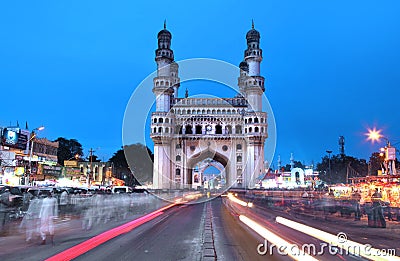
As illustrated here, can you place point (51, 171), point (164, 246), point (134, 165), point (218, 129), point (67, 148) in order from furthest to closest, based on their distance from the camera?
point (134, 165) < point (67, 148) < point (218, 129) < point (51, 171) < point (164, 246)

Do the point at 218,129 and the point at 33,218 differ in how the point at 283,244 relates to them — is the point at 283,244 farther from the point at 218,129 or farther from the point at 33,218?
the point at 218,129

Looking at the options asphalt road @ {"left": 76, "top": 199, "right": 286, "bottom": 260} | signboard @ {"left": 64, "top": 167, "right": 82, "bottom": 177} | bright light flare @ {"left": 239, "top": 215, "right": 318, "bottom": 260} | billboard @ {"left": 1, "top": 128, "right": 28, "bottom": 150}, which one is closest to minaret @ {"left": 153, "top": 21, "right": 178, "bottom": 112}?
signboard @ {"left": 64, "top": 167, "right": 82, "bottom": 177}

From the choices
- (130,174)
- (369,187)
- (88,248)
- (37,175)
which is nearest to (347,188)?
(369,187)

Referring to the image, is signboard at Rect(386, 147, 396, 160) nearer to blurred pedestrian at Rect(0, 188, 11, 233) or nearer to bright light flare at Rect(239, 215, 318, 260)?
bright light flare at Rect(239, 215, 318, 260)

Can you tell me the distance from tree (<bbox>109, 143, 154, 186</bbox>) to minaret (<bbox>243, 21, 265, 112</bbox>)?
118ft

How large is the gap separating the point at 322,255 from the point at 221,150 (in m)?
90.4

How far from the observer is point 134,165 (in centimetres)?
11938

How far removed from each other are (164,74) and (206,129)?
18.3 metres

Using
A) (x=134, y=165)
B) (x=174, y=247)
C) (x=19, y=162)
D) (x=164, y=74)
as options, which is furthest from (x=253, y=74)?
(x=174, y=247)

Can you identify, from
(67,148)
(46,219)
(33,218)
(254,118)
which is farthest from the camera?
(67,148)

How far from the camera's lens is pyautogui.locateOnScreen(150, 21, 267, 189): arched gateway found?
95375 millimetres

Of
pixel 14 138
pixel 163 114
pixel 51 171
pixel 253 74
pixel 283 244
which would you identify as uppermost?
pixel 253 74
